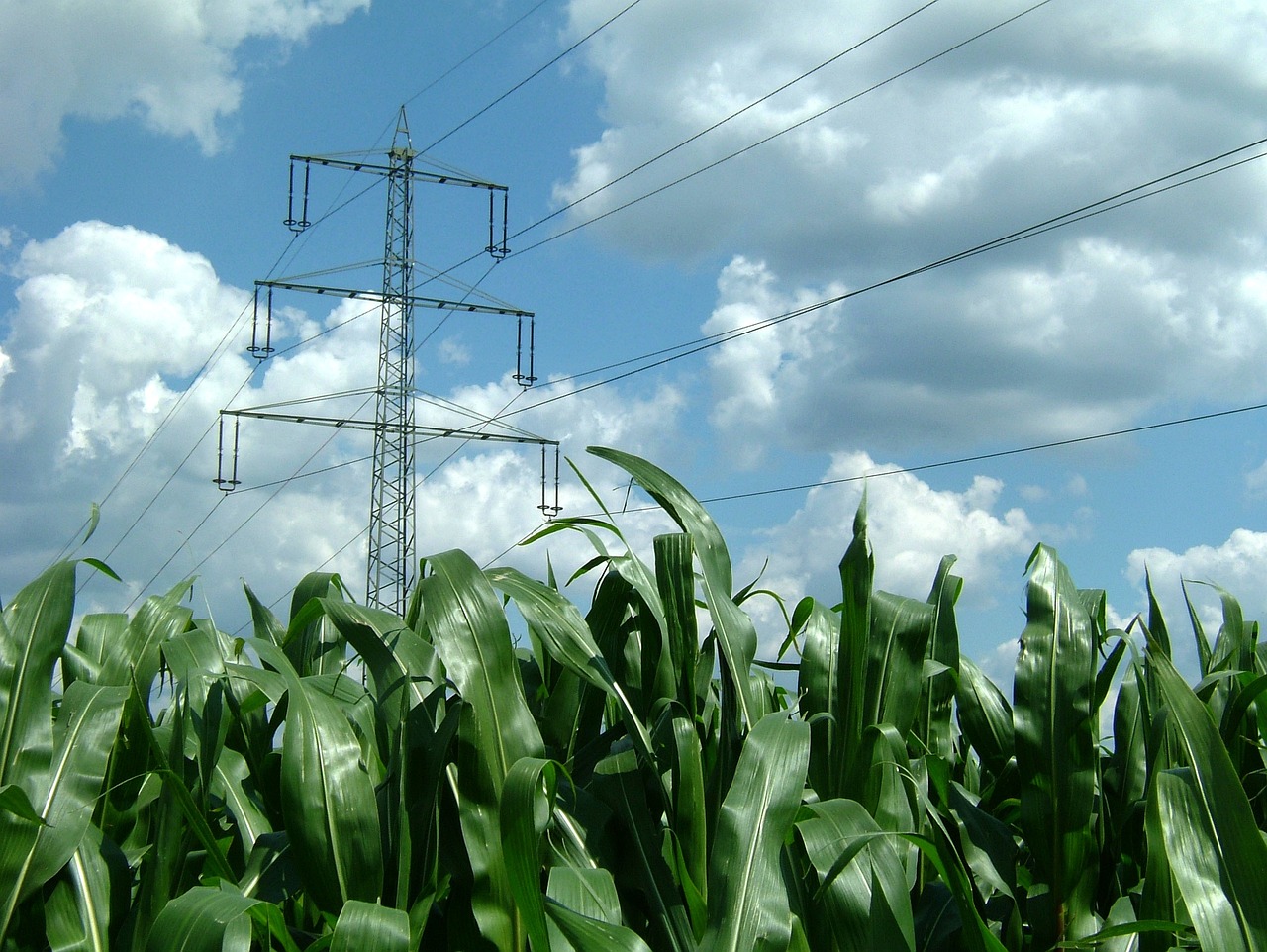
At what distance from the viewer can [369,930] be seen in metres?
0.89

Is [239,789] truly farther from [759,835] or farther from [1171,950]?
[1171,950]

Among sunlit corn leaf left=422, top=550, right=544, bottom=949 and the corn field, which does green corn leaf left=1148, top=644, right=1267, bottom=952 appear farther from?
sunlit corn leaf left=422, top=550, right=544, bottom=949

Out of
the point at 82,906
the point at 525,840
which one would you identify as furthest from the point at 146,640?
the point at 525,840

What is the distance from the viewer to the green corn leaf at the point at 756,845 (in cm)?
89

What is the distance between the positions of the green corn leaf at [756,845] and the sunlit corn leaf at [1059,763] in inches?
12.0

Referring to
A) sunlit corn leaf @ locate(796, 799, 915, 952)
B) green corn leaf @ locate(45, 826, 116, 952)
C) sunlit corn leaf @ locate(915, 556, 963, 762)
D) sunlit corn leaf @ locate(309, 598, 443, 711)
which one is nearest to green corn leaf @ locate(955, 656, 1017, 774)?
sunlit corn leaf @ locate(915, 556, 963, 762)

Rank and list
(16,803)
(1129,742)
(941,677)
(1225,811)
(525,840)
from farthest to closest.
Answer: (941,677) → (1129,742) → (16,803) → (525,840) → (1225,811)

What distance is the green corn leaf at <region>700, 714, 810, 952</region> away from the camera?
0.89 meters

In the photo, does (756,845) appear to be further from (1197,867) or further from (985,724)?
(985,724)

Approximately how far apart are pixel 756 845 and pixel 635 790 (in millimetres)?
185

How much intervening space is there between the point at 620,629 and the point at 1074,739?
0.50 m

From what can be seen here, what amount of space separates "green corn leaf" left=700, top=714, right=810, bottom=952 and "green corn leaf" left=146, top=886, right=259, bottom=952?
39 centimetres

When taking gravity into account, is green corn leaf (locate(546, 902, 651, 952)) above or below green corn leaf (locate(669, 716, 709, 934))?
below

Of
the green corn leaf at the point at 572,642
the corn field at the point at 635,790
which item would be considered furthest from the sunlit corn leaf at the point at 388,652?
the green corn leaf at the point at 572,642
